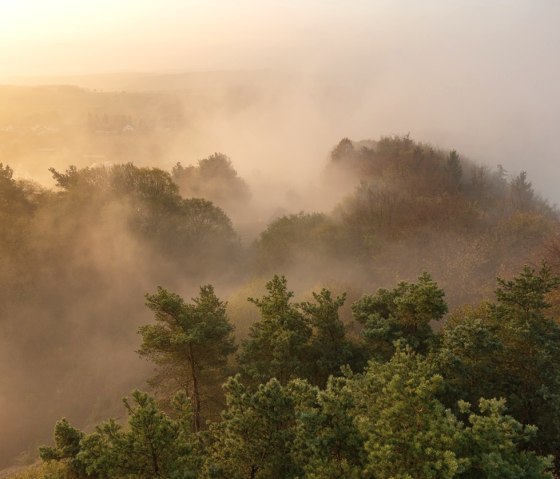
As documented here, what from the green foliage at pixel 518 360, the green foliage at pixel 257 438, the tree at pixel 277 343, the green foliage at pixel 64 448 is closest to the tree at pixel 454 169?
the green foliage at pixel 518 360

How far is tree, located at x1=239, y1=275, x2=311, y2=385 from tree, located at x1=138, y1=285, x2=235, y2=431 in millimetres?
1650

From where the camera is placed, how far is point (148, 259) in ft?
159

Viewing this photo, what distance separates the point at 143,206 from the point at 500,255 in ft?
134

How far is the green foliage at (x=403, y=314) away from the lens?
62.4ft

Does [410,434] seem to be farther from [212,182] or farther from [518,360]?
[212,182]

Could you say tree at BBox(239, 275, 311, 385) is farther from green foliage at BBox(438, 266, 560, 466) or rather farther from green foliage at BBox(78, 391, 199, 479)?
green foliage at BBox(78, 391, 199, 479)

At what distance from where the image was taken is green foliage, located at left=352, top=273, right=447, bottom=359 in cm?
1903

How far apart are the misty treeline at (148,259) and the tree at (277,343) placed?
1596cm

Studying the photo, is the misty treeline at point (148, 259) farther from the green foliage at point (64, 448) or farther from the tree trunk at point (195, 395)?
the green foliage at point (64, 448)

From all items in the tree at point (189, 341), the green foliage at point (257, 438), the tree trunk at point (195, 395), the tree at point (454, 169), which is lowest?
the green foliage at point (257, 438)

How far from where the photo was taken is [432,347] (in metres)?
18.5

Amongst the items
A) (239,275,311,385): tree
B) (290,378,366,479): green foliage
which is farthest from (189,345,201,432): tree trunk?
(290,378,366,479): green foliage

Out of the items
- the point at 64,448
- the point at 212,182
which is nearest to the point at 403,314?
the point at 64,448

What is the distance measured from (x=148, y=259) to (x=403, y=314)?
35434mm
